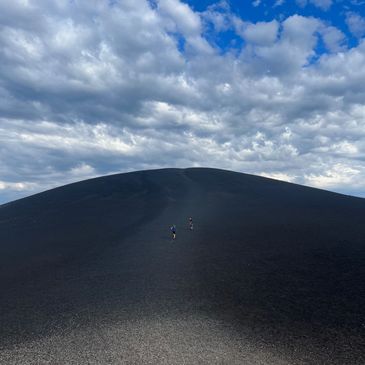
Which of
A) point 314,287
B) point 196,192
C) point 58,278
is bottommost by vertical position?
point 58,278

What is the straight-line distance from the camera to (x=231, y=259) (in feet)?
84.1

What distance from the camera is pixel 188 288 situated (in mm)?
20016

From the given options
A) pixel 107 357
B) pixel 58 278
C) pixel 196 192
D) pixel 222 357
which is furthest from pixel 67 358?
pixel 196 192

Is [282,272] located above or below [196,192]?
below

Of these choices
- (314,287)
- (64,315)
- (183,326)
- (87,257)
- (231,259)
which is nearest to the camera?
(183,326)

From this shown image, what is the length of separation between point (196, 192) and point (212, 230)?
97.4ft

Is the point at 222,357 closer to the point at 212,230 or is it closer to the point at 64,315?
the point at 64,315

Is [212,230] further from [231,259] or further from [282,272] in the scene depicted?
[282,272]

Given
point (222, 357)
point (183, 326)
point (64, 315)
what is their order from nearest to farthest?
point (222, 357), point (183, 326), point (64, 315)

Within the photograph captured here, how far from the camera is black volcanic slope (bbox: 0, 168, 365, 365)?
13125mm

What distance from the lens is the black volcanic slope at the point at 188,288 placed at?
13.1m

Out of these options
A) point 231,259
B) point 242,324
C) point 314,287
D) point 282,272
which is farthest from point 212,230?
point 242,324

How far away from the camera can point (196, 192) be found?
66.2 meters

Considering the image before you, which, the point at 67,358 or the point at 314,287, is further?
the point at 314,287
